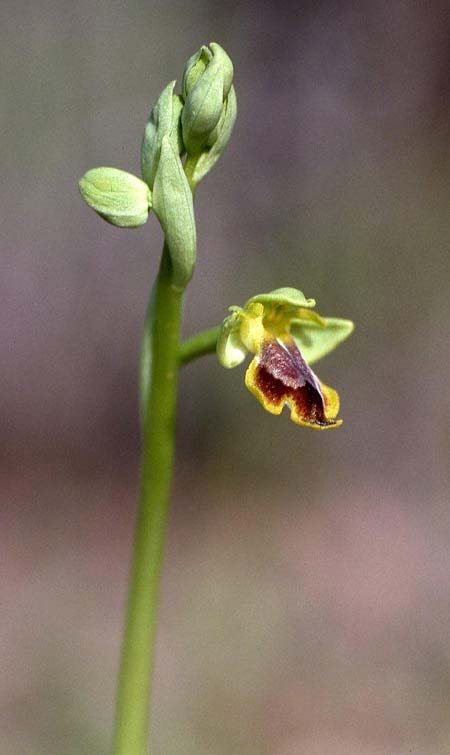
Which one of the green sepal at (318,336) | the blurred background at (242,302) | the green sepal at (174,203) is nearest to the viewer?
the green sepal at (174,203)

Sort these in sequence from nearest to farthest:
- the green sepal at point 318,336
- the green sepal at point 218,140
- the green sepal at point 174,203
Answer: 1. the green sepal at point 174,203
2. the green sepal at point 218,140
3. the green sepal at point 318,336

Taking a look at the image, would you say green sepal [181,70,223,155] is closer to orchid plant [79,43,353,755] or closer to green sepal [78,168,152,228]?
orchid plant [79,43,353,755]

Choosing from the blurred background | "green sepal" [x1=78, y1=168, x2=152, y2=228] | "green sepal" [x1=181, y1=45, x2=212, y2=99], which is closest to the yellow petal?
"green sepal" [x1=78, y1=168, x2=152, y2=228]

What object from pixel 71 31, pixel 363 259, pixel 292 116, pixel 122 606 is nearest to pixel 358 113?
pixel 292 116

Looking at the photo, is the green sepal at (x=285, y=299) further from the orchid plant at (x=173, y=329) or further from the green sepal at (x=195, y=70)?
the green sepal at (x=195, y=70)

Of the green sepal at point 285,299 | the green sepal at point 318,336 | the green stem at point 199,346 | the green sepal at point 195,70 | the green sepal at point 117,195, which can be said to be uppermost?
the green sepal at point 195,70

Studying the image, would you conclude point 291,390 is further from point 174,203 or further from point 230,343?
point 174,203

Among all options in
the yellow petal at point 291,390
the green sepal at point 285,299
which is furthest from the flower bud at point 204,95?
the yellow petal at point 291,390
